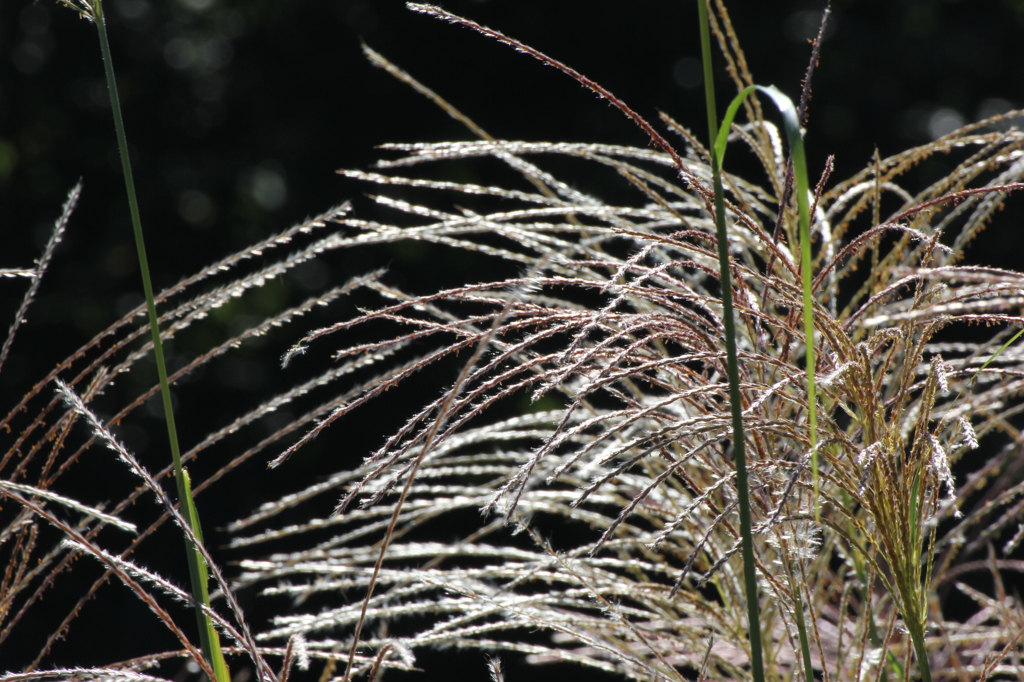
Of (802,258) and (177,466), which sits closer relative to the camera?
(802,258)

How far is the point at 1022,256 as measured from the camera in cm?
333

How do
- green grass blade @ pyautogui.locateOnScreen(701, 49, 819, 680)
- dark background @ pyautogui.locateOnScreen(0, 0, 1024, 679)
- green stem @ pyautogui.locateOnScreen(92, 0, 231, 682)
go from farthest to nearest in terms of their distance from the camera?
dark background @ pyautogui.locateOnScreen(0, 0, 1024, 679) < green stem @ pyautogui.locateOnScreen(92, 0, 231, 682) < green grass blade @ pyautogui.locateOnScreen(701, 49, 819, 680)

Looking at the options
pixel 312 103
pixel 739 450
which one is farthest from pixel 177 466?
pixel 312 103

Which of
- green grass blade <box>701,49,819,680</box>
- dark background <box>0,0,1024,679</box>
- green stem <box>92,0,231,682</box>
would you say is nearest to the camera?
green grass blade <box>701,49,819,680</box>

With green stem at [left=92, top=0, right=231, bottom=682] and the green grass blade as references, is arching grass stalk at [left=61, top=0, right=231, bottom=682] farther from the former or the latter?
the green grass blade

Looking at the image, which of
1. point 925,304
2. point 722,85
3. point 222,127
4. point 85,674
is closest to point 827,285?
point 925,304

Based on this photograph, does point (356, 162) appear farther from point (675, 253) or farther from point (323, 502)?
point (675, 253)

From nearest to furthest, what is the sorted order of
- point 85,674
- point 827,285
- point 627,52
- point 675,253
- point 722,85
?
point 85,674 < point 827,285 < point 675,253 < point 722,85 < point 627,52

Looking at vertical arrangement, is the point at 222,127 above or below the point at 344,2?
below

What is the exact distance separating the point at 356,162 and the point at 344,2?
0.66m

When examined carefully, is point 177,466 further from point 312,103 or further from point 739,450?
point 312,103

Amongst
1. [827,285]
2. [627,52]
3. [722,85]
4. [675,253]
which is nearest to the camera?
[827,285]

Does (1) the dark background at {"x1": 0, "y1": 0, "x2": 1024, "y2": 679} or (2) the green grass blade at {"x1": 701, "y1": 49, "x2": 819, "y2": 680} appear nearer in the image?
(2) the green grass blade at {"x1": 701, "y1": 49, "x2": 819, "y2": 680}

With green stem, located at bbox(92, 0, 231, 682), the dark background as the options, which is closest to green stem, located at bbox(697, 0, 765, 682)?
green stem, located at bbox(92, 0, 231, 682)
